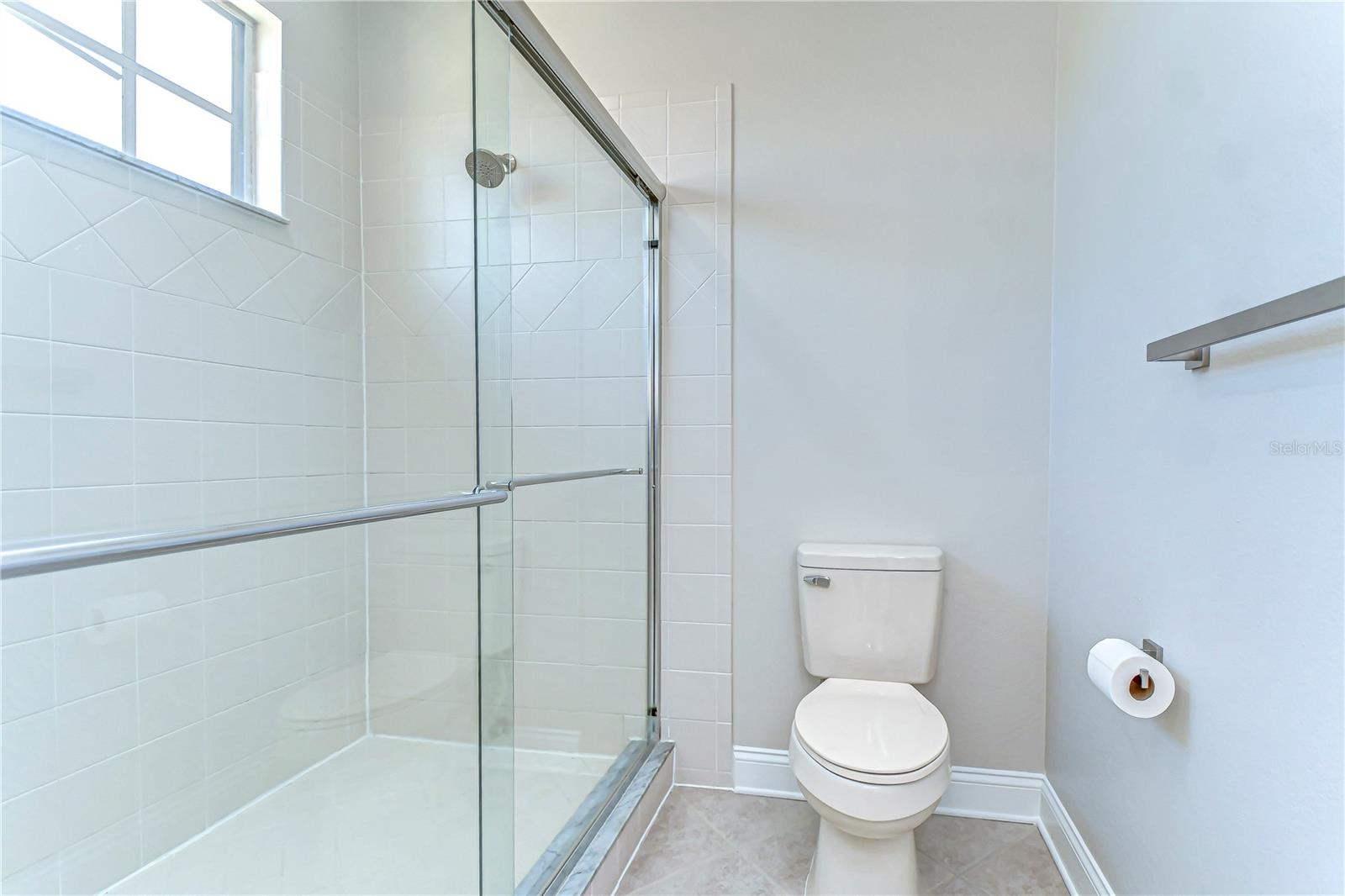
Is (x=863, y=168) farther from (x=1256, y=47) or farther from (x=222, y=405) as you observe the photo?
(x=222, y=405)

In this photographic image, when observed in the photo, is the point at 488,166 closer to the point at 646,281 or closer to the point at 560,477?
the point at 560,477

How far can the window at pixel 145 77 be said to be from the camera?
0.72 meters

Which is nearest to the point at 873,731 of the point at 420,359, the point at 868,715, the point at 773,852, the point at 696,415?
the point at 868,715

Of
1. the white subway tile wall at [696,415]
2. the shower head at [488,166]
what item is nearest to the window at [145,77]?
the shower head at [488,166]

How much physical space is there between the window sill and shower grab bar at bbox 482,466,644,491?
0.53 m

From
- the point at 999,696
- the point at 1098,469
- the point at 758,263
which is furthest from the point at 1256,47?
the point at 999,696

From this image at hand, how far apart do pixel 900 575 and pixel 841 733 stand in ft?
1.64

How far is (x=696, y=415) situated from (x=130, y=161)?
A: 1.50 metres

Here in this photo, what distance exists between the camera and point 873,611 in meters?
1.87

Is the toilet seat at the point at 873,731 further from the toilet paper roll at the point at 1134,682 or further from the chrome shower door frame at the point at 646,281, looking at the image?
the chrome shower door frame at the point at 646,281

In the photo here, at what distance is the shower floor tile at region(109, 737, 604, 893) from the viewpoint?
89 cm

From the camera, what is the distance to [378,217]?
108 cm

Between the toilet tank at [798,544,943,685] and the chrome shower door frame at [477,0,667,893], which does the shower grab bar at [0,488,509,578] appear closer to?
the chrome shower door frame at [477,0,667,893]

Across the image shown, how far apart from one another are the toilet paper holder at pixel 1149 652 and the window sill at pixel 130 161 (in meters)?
1.59
